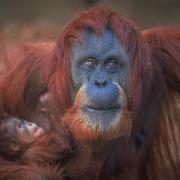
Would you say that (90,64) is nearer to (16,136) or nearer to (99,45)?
(99,45)

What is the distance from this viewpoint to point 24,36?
699 cm

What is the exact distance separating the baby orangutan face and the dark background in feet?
9.66

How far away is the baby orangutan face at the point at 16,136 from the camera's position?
166 inches

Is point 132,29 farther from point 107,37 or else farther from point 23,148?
point 23,148

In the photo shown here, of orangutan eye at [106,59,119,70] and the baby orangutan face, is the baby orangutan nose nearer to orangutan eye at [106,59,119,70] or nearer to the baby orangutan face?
the baby orangutan face

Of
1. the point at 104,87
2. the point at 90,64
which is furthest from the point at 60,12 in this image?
the point at 104,87

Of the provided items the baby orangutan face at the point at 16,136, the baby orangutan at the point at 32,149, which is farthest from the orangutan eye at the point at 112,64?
the baby orangutan face at the point at 16,136

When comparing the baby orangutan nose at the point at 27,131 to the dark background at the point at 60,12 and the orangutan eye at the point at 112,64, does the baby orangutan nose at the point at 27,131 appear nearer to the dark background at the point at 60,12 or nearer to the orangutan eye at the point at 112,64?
the orangutan eye at the point at 112,64

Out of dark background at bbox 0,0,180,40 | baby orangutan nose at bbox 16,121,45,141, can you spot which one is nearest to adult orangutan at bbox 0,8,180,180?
baby orangutan nose at bbox 16,121,45,141

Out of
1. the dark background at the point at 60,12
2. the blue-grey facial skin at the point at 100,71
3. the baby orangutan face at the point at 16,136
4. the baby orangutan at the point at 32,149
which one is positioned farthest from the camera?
the dark background at the point at 60,12

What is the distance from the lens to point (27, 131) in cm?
426

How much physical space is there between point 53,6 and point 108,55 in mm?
3703

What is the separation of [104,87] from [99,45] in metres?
0.28

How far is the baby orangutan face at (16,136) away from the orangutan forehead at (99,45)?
528 millimetres
